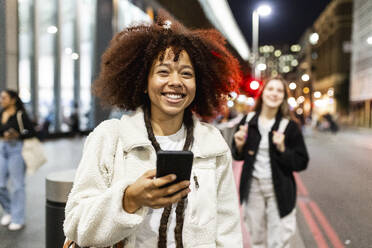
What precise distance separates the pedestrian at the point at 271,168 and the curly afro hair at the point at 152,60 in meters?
1.47

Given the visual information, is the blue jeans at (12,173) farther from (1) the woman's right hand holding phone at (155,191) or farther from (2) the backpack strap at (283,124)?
(1) the woman's right hand holding phone at (155,191)

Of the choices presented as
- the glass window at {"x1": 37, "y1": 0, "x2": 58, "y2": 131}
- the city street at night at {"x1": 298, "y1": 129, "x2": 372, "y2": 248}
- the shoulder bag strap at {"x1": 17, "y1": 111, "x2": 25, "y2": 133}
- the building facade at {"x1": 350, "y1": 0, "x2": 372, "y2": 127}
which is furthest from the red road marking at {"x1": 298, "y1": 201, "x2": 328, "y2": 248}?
the glass window at {"x1": 37, "y1": 0, "x2": 58, "y2": 131}

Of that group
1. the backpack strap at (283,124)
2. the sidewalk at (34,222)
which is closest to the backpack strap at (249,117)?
the backpack strap at (283,124)

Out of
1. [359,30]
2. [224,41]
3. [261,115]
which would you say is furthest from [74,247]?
[261,115]

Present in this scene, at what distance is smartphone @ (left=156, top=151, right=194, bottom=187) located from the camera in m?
1.07

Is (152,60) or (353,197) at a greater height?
(152,60)

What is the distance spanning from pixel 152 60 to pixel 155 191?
0.75 meters

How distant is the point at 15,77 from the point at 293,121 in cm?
243

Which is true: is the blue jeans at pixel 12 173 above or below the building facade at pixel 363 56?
below

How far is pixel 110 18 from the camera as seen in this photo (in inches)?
345

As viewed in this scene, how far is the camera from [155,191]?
110 cm

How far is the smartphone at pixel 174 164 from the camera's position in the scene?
1071 millimetres

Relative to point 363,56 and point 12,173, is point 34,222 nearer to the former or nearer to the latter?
point 12,173

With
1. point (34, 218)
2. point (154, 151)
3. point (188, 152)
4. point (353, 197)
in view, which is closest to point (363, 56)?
point (353, 197)
